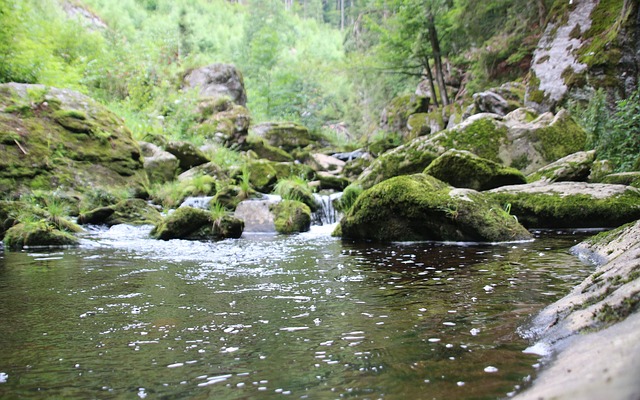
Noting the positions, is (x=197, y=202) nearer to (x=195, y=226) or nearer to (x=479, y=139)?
(x=195, y=226)

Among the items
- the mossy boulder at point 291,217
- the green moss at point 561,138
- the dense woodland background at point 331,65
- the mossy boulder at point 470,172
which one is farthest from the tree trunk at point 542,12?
the mossy boulder at point 291,217

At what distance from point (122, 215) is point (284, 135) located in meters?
15.6

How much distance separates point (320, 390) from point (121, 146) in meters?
12.1

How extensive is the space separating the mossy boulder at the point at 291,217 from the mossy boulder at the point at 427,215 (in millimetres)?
2402

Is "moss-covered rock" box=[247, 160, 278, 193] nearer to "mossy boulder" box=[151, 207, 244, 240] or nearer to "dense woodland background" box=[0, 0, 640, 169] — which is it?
"dense woodland background" box=[0, 0, 640, 169]

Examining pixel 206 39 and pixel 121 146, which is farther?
pixel 206 39

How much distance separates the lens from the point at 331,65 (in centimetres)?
2181

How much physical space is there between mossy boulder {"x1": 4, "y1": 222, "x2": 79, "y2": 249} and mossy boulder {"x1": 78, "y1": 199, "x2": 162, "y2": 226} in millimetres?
1676

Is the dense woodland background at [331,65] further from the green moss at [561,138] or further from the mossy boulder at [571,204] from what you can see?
the mossy boulder at [571,204]

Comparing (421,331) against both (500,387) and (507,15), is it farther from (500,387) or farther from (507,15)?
(507,15)

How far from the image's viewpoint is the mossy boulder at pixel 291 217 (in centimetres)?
991

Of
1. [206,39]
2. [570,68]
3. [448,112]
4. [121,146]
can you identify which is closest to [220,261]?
[121,146]

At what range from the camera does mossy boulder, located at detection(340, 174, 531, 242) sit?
6520 millimetres

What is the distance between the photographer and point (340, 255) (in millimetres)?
6020
